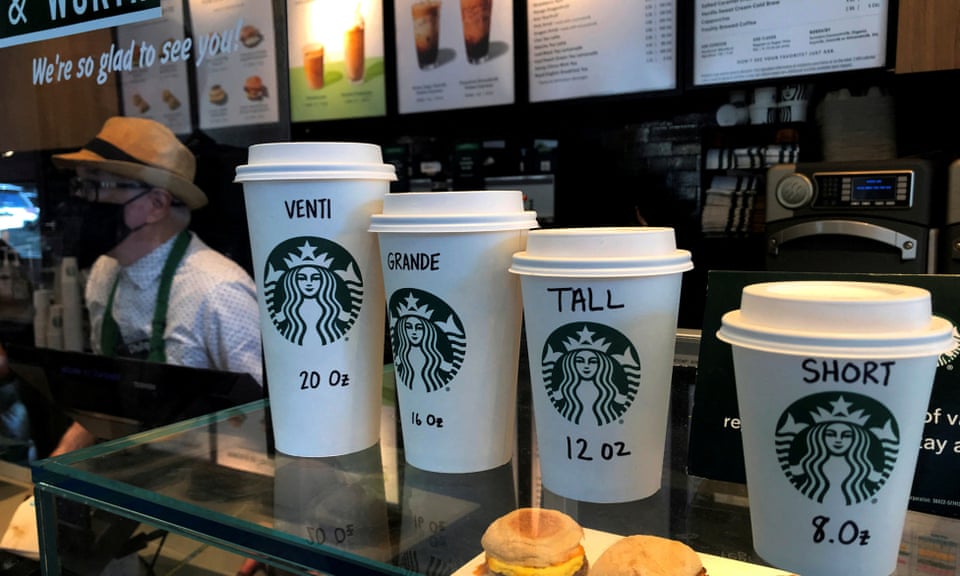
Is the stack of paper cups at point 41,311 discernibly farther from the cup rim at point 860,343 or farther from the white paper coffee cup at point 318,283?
the cup rim at point 860,343

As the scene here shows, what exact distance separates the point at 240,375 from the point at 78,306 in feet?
3.04

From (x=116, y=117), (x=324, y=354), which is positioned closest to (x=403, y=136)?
(x=116, y=117)

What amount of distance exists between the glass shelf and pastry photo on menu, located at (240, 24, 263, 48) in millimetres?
1480

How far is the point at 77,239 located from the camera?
2.12 m

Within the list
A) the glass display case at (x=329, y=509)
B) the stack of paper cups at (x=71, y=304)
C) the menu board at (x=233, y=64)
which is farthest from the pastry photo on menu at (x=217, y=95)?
the glass display case at (x=329, y=509)

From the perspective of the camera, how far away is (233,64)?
2262 mm

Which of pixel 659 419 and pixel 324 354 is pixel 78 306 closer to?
pixel 324 354

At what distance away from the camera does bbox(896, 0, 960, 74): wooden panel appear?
2.57 metres

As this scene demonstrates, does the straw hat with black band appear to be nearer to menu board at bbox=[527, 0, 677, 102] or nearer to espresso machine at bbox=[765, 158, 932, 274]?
menu board at bbox=[527, 0, 677, 102]

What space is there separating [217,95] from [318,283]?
155 centimetres

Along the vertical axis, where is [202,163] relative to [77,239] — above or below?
above

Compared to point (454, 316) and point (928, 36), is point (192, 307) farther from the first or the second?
point (928, 36)

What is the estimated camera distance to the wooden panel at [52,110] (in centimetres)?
202

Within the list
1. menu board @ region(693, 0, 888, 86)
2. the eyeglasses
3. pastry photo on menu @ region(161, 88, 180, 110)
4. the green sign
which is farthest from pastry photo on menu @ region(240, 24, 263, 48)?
menu board @ region(693, 0, 888, 86)
